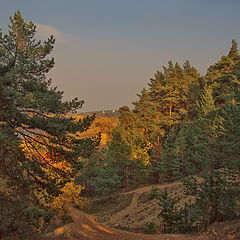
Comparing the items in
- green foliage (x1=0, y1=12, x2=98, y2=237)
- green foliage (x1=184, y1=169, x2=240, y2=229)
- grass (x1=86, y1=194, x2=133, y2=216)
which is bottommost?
grass (x1=86, y1=194, x2=133, y2=216)

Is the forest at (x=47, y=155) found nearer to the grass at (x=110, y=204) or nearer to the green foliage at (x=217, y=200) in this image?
the green foliage at (x=217, y=200)

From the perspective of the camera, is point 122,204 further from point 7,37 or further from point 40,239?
point 7,37

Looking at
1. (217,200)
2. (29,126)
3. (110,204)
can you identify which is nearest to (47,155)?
(29,126)

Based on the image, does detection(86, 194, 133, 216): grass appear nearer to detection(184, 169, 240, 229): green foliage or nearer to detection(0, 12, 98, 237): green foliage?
detection(184, 169, 240, 229): green foliage

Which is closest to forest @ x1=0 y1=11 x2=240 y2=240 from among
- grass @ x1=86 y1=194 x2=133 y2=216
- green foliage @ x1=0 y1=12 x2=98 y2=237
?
green foliage @ x1=0 y1=12 x2=98 y2=237

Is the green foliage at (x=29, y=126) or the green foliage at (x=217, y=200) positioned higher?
the green foliage at (x=29, y=126)

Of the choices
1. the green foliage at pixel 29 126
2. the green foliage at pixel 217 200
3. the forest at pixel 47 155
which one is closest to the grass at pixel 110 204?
the forest at pixel 47 155

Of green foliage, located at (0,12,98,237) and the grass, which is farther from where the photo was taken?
the grass

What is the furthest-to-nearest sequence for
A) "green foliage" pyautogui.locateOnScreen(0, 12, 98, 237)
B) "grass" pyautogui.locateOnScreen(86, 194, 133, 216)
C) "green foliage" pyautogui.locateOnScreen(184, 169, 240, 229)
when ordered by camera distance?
1. "grass" pyautogui.locateOnScreen(86, 194, 133, 216)
2. "green foliage" pyautogui.locateOnScreen(184, 169, 240, 229)
3. "green foliage" pyautogui.locateOnScreen(0, 12, 98, 237)

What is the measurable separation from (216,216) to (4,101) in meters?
14.0

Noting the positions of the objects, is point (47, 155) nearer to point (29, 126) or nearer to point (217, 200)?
point (29, 126)

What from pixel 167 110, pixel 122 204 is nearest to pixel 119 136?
pixel 122 204

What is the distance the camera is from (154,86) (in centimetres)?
5234

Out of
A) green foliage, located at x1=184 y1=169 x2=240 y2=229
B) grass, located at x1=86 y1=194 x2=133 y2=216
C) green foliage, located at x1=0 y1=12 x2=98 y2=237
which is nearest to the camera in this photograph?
green foliage, located at x1=0 y1=12 x2=98 y2=237
